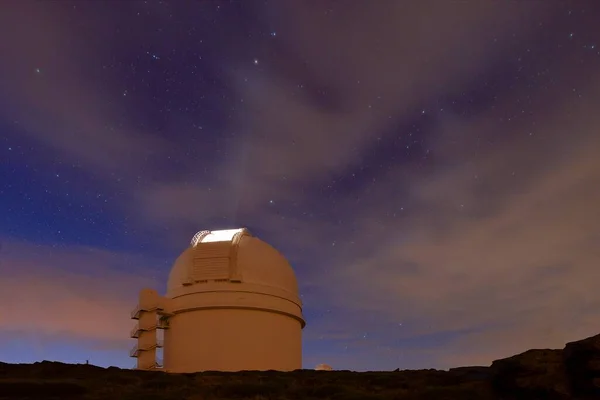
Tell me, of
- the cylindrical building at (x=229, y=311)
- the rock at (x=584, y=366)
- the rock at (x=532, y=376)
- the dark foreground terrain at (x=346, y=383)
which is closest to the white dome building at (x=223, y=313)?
the cylindrical building at (x=229, y=311)

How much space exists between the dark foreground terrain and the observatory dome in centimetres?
1544

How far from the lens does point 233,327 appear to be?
27.6m

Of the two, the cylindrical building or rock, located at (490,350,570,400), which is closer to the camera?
rock, located at (490,350,570,400)

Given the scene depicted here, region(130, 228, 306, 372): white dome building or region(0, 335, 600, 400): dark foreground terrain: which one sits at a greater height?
region(130, 228, 306, 372): white dome building

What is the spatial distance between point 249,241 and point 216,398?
68.6 ft

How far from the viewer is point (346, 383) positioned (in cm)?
1173

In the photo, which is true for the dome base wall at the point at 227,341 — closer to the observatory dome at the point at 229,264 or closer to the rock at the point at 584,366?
the observatory dome at the point at 229,264

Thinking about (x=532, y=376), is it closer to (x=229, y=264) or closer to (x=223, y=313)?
(x=223, y=313)

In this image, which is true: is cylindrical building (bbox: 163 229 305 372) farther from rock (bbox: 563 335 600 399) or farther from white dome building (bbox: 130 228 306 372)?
rock (bbox: 563 335 600 399)

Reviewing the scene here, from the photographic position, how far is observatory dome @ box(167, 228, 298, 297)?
28.4m

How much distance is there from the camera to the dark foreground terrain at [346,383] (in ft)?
29.5

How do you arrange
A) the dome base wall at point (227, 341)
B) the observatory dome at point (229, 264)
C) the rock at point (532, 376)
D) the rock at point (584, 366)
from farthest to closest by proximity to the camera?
the observatory dome at point (229, 264), the dome base wall at point (227, 341), the rock at point (532, 376), the rock at point (584, 366)

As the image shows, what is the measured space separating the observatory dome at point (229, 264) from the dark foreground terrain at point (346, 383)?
15.4 meters

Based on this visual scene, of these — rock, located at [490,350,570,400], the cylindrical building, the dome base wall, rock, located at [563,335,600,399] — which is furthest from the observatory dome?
rock, located at [563,335,600,399]
